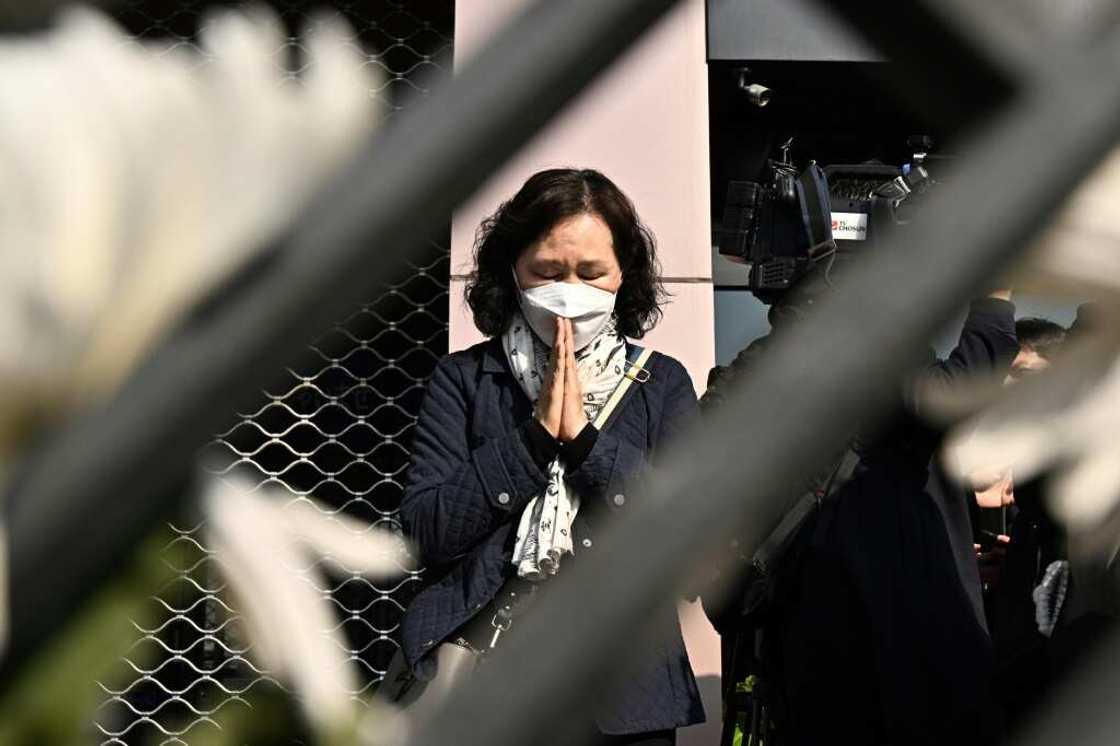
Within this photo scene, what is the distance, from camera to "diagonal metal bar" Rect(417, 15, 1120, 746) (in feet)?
0.95

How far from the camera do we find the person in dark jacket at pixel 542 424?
2.50 meters

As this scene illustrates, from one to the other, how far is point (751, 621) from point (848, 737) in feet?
1.01

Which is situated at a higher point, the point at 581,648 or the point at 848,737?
the point at 581,648

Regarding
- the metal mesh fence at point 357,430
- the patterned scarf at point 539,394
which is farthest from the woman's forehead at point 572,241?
the metal mesh fence at point 357,430

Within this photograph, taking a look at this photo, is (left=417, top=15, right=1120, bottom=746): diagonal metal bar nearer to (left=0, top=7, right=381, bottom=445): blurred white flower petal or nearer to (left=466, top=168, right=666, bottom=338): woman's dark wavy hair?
(left=0, top=7, right=381, bottom=445): blurred white flower petal

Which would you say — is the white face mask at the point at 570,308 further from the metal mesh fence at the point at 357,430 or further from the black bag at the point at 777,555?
the metal mesh fence at the point at 357,430

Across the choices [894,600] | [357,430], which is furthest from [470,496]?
[357,430]

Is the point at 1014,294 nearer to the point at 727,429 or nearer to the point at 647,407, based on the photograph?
the point at 727,429

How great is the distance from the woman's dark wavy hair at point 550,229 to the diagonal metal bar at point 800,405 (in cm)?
240

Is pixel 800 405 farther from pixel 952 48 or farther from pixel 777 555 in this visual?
pixel 777 555

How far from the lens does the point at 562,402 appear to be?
2598mm

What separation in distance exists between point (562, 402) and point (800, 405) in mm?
2281

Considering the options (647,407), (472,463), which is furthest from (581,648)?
(647,407)

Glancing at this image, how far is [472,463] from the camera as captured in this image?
2537mm
